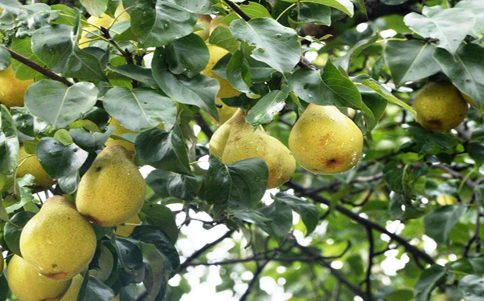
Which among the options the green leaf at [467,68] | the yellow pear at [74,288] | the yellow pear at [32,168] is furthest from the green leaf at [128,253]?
the green leaf at [467,68]

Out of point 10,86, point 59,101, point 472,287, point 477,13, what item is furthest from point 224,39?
point 472,287

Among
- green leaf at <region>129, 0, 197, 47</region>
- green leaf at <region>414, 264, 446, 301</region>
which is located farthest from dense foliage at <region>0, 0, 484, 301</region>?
green leaf at <region>414, 264, 446, 301</region>

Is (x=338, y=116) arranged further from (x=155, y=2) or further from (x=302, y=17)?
(x=155, y=2)

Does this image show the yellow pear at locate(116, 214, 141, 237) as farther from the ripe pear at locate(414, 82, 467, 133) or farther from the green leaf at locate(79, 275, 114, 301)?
the ripe pear at locate(414, 82, 467, 133)

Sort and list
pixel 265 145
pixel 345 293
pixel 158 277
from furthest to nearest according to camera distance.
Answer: pixel 345 293 → pixel 158 277 → pixel 265 145

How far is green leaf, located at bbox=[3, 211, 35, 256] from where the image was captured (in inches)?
55.7

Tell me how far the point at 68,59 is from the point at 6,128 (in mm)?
179

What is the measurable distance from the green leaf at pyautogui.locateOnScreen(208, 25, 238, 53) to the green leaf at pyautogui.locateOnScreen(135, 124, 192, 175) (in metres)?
0.21

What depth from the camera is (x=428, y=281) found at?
2.38 metres

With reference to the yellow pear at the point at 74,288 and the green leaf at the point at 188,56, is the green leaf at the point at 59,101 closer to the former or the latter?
the green leaf at the point at 188,56

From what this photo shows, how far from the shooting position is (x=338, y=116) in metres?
1.45

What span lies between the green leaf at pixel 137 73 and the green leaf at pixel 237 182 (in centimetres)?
30

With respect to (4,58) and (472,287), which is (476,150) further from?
(4,58)

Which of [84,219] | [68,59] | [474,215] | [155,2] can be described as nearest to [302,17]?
[155,2]
